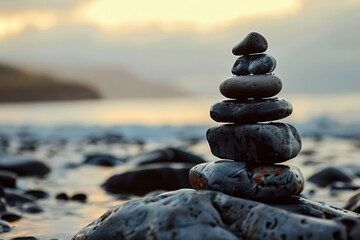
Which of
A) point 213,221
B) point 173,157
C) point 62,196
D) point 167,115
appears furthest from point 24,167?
point 167,115

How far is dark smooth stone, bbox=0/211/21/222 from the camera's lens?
20.3 feet

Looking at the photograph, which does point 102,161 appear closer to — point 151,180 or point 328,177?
point 151,180

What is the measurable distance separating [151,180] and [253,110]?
4.03 m

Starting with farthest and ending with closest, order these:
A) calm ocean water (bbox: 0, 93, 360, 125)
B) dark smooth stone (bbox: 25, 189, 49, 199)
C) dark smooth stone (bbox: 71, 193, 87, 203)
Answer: calm ocean water (bbox: 0, 93, 360, 125) < dark smooth stone (bbox: 25, 189, 49, 199) < dark smooth stone (bbox: 71, 193, 87, 203)

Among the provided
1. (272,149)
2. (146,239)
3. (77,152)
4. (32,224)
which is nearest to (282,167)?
(272,149)

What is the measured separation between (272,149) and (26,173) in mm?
6829

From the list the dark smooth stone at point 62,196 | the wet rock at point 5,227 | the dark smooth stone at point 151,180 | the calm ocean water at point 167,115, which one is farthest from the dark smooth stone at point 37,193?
the calm ocean water at point 167,115

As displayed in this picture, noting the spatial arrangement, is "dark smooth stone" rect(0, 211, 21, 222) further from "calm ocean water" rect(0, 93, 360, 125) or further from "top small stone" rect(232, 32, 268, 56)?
"calm ocean water" rect(0, 93, 360, 125)

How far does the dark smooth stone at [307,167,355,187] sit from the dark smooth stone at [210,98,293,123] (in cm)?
459

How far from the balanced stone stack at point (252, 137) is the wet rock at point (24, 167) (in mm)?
6259

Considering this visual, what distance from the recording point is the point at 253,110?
15.0ft

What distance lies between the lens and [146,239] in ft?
12.4

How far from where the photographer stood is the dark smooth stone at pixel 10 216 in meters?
6.18

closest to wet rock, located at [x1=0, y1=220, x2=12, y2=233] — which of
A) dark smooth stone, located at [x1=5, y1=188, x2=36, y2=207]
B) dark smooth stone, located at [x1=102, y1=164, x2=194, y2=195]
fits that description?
dark smooth stone, located at [x1=5, y1=188, x2=36, y2=207]
